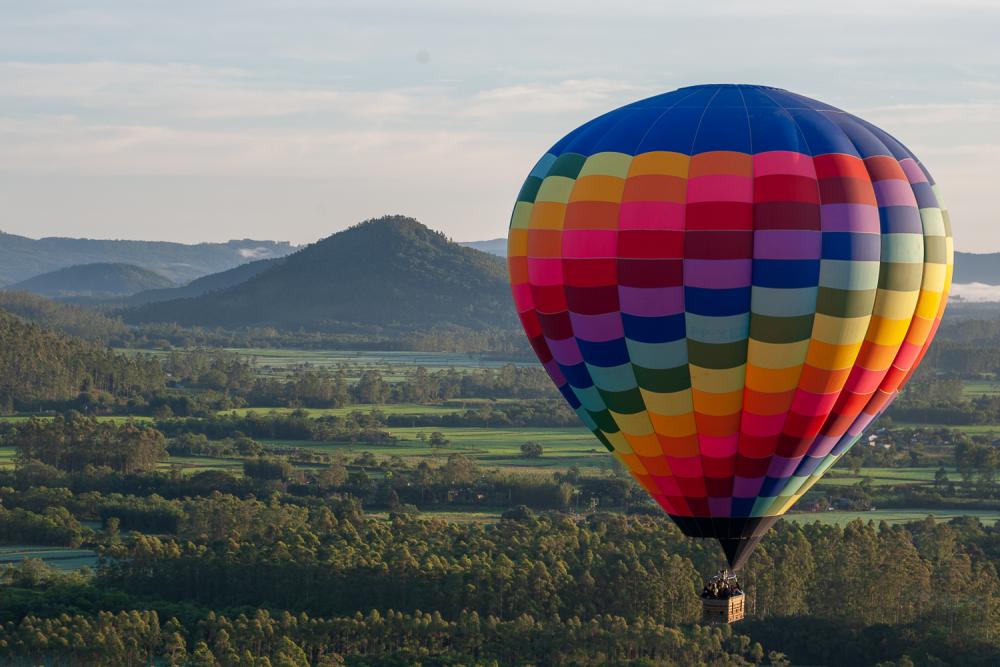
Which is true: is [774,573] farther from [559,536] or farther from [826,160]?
[826,160]

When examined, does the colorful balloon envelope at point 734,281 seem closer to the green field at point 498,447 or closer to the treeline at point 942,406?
the green field at point 498,447

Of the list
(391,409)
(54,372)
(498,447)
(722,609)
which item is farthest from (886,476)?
(54,372)

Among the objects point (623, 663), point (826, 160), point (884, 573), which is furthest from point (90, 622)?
point (826, 160)

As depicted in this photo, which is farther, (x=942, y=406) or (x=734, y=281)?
(x=942, y=406)

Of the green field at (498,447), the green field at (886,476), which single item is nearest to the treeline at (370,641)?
the green field at (886,476)

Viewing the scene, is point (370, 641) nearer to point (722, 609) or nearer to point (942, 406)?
point (722, 609)

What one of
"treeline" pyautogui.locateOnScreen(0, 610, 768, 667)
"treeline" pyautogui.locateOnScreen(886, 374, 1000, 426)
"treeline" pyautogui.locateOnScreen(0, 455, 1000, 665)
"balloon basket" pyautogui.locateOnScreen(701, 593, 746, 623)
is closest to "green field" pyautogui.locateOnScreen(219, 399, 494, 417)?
"treeline" pyautogui.locateOnScreen(886, 374, 1000, 426)

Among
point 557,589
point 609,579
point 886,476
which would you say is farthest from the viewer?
point 886,476
